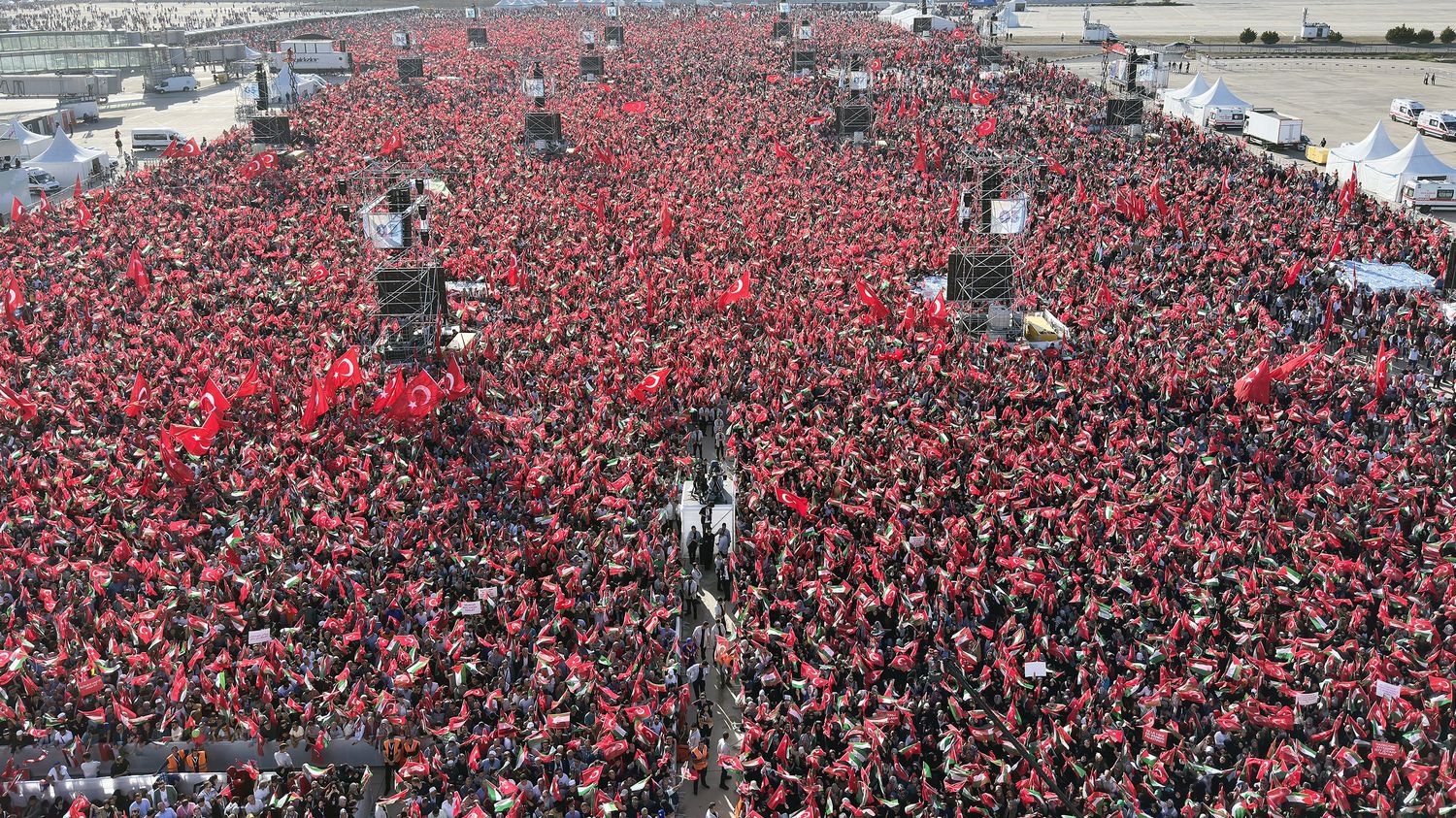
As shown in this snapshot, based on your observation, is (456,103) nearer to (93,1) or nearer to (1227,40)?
(1227,40)

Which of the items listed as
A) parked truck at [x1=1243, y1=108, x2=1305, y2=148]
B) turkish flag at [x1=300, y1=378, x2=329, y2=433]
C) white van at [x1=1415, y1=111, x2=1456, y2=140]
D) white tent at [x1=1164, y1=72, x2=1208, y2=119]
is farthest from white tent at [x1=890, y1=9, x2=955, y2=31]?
turkish flag at [x1=300, y1=378, x2=329, y2=433]

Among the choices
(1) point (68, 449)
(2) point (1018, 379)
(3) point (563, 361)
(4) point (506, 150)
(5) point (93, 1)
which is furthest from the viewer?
(5) point (93, 1)

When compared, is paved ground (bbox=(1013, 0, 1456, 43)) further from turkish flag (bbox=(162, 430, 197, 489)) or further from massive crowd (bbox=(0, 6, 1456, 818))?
turkish flag (bbox=(162, 430, 197, 489))

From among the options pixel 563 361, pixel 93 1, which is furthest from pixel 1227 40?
pixel 93 1

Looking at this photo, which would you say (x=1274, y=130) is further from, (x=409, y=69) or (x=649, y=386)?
(x=409, y=69)

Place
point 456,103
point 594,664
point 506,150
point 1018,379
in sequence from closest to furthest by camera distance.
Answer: point 594,664
point 1018,379
point 506,150
point 456,103

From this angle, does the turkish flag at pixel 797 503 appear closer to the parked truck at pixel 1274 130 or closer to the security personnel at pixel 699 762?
the security personnel at pixel 699 762

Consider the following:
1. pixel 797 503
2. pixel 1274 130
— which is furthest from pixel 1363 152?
pixel 797 503
